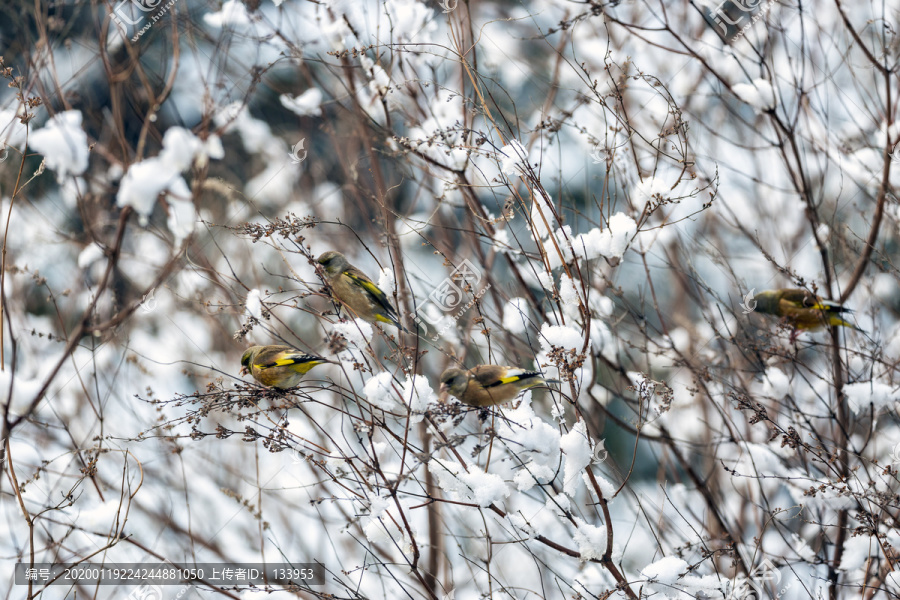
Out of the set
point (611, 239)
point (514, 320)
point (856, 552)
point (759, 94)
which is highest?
point (759, 94)

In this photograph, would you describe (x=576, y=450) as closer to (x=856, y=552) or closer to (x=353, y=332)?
(x=353, y=332)

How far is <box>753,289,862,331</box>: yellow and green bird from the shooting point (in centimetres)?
423

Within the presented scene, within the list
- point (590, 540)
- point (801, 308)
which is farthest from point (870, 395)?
point (590, 540)

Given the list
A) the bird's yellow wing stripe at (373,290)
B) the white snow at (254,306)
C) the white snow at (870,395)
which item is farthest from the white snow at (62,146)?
the white snow at (870,395)

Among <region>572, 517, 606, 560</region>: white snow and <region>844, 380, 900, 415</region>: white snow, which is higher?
<region>844, 380, 900, 415</region>: white snow

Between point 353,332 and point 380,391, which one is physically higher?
point 353,332

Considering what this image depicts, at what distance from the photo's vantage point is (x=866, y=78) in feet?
22.8

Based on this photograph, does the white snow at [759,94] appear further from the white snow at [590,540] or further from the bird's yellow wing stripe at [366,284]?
the white snow at [590,540]

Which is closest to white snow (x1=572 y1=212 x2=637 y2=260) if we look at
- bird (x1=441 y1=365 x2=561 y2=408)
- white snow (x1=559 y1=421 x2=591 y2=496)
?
bird (x1=441 y1=365 x2=561 y2=408)

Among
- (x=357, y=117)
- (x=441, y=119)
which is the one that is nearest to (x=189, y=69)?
(x=357, y=117)

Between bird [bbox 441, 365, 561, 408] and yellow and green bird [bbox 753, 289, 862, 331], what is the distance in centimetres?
175

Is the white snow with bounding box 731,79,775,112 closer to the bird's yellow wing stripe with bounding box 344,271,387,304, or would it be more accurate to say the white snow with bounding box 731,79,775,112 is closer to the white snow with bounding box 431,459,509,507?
the bird's yellow wing stripe with bounding box 344,271,387,304

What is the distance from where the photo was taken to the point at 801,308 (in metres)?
4.61

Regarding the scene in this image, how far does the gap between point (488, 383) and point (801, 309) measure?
8.54 ft
